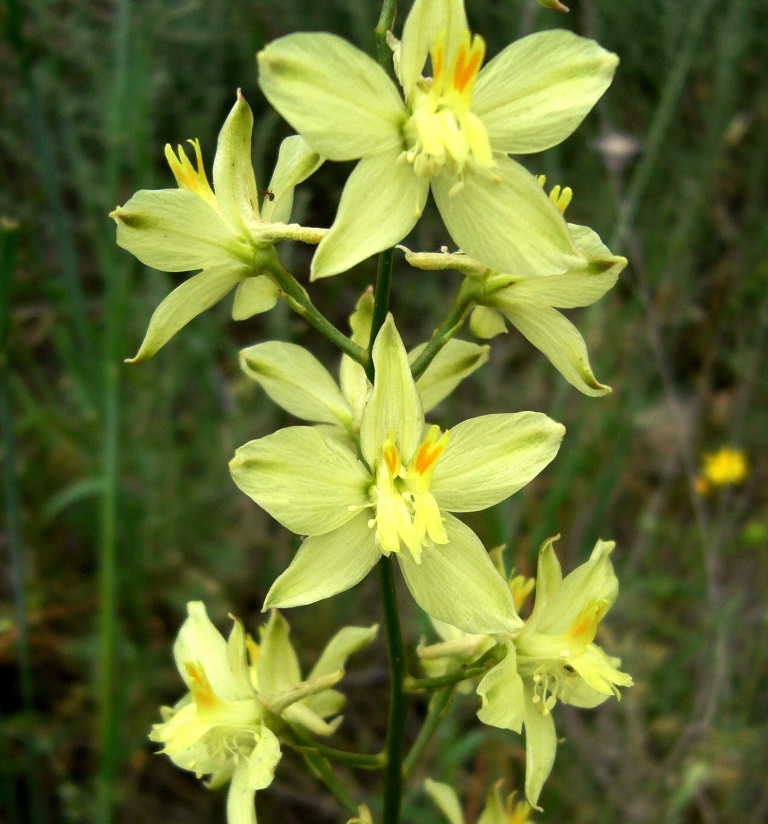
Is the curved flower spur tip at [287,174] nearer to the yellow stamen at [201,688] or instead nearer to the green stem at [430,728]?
the yellow stamen at [201,688]

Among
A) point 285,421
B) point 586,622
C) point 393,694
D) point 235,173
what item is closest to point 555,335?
point 586,622

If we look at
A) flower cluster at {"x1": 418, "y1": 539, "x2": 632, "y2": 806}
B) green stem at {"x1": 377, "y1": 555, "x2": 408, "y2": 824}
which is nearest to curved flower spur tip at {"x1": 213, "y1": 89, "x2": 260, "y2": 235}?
green stem at {"x1": 377, "y1": 555, "x2": 408, "y2": 824}

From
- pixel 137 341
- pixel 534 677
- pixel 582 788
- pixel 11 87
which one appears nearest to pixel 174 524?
pixel 137 341

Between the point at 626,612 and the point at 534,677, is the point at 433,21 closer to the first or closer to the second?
the point at 534,677

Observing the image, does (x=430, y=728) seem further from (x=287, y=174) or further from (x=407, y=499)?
(x=287, y=174)

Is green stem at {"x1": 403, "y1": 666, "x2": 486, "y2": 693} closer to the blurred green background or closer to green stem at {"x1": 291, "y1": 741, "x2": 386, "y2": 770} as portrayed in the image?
green stem at {"x1": 291, "y1": 741, "x2": 386, "y2": 770}
